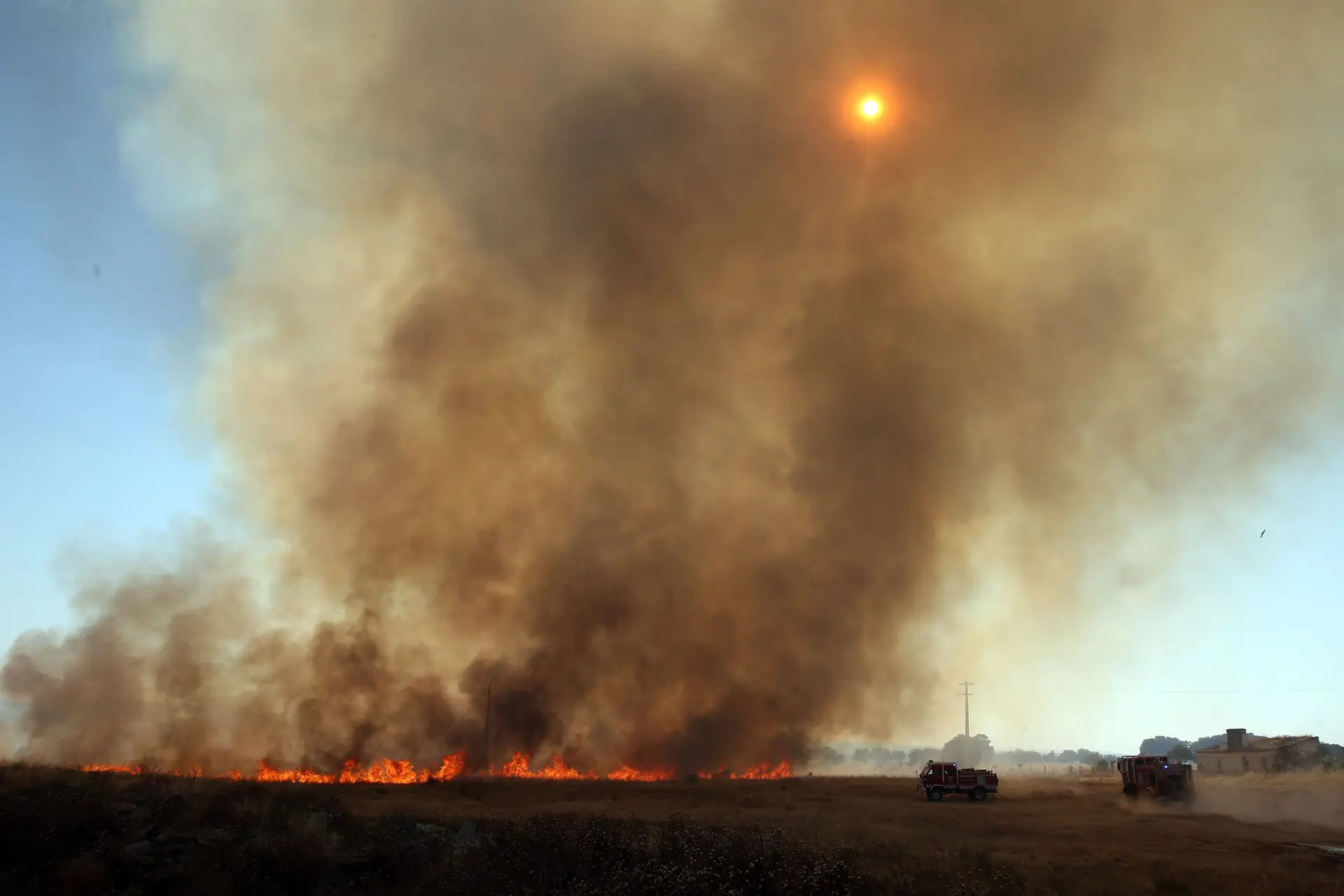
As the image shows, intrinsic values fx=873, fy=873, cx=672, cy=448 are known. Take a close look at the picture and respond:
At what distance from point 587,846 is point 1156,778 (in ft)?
112

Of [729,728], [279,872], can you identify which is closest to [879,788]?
[729,728]

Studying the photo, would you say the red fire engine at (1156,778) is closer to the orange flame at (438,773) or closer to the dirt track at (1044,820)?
the dirt track at (1044,820)

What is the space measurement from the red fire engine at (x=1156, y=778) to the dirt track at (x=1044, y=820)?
1.23 meters

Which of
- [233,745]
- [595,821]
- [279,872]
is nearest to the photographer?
[279,872]

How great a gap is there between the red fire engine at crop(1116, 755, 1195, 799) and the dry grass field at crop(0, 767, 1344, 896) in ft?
20.3

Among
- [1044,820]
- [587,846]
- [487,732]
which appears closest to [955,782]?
[1044,820]

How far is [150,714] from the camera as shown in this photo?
152ft

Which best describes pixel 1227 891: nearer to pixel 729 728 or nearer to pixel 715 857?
pixel 715 857

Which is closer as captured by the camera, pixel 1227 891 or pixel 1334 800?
pixel 1227 891

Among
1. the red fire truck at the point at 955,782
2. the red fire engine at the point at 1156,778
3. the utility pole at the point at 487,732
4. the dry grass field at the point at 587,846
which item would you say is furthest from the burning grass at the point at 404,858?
the utility pole at the point at 487,732

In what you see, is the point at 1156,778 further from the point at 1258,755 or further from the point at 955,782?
the point at 1258,755

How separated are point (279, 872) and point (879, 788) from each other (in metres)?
36.2

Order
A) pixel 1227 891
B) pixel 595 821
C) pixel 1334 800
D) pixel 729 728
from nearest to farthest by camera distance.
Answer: pixel 1227 891
pixel 595 821
pixel 1334 800
pixel 729 728

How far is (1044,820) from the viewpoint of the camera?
33.0 metres
